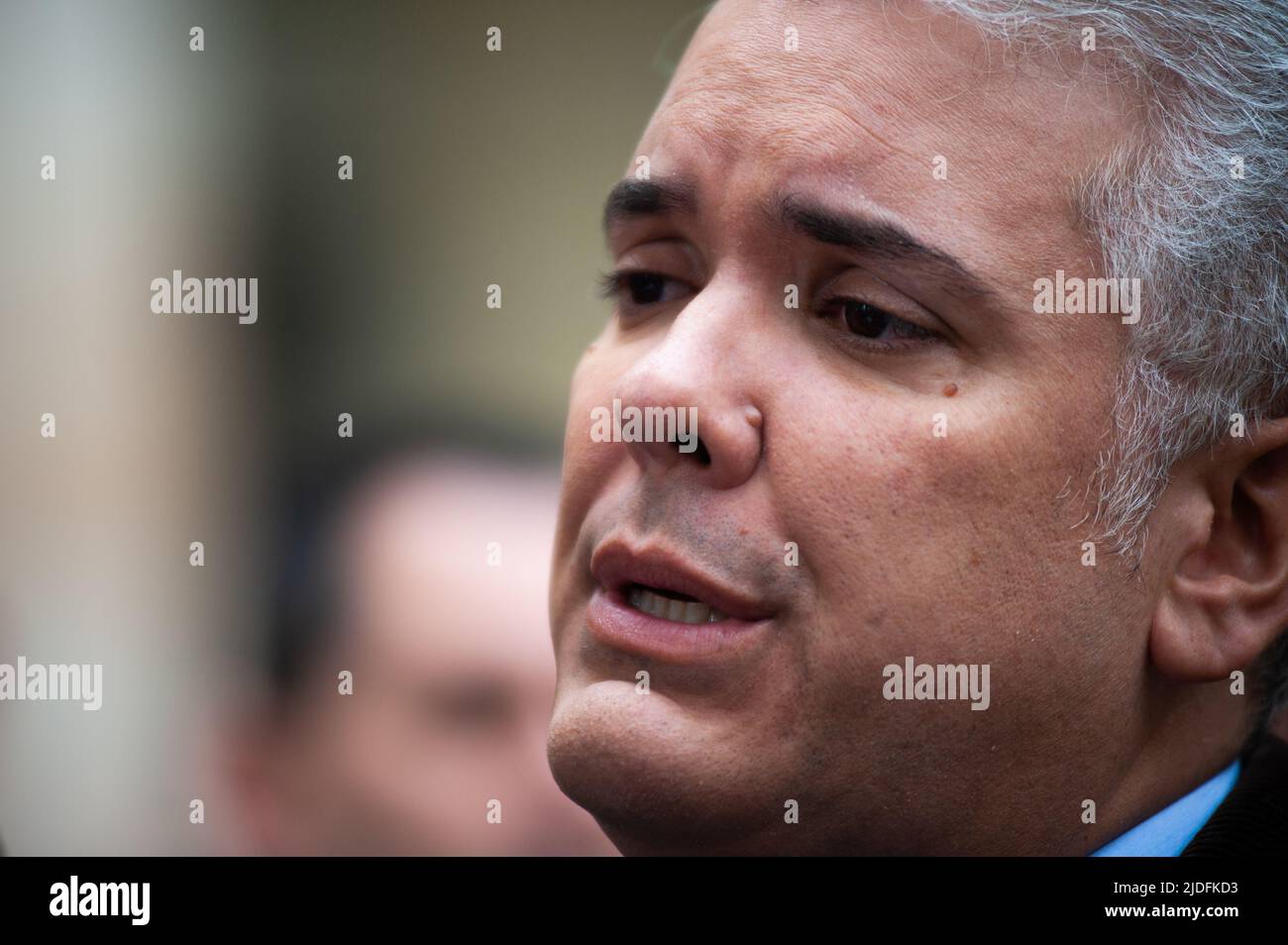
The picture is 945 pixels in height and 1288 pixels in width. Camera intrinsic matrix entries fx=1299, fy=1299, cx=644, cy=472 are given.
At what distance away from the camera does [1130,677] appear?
2049mm

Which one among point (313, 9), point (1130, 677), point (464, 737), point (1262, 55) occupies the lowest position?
point (464, 737)

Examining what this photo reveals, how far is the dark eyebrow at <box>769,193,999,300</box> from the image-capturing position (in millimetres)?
1946

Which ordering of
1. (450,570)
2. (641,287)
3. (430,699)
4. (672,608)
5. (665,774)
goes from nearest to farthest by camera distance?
1. (665,774)
2. (672,608)
3. (641,287)
4. (430,699)
5. (450,570)

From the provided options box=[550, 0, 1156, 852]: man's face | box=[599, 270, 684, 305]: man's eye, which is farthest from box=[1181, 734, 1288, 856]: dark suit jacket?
box=[599, 270, 684, 305]: man's eye

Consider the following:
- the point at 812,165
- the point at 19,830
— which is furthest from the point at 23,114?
the point at 812,165

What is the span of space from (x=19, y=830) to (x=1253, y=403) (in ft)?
15.5

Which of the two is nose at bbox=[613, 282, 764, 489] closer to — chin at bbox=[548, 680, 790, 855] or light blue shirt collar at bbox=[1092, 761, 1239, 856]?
chin at bbox=[548, 680, 790, 855]

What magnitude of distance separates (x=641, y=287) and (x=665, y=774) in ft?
2.96

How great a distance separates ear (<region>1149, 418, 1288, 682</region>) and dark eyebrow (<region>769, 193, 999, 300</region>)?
18.8 inches

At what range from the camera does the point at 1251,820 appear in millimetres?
2049

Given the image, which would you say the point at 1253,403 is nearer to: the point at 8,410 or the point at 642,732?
the point at 642,732

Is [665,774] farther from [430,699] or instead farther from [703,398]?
[430,699]

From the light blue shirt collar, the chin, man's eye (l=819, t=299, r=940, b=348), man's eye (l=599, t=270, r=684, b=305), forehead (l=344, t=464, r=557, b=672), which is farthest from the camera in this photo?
forehead (l=344, t=464, r=557, b=672)

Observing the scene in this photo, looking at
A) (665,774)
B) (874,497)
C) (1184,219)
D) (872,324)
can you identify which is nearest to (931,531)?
(874,497)
